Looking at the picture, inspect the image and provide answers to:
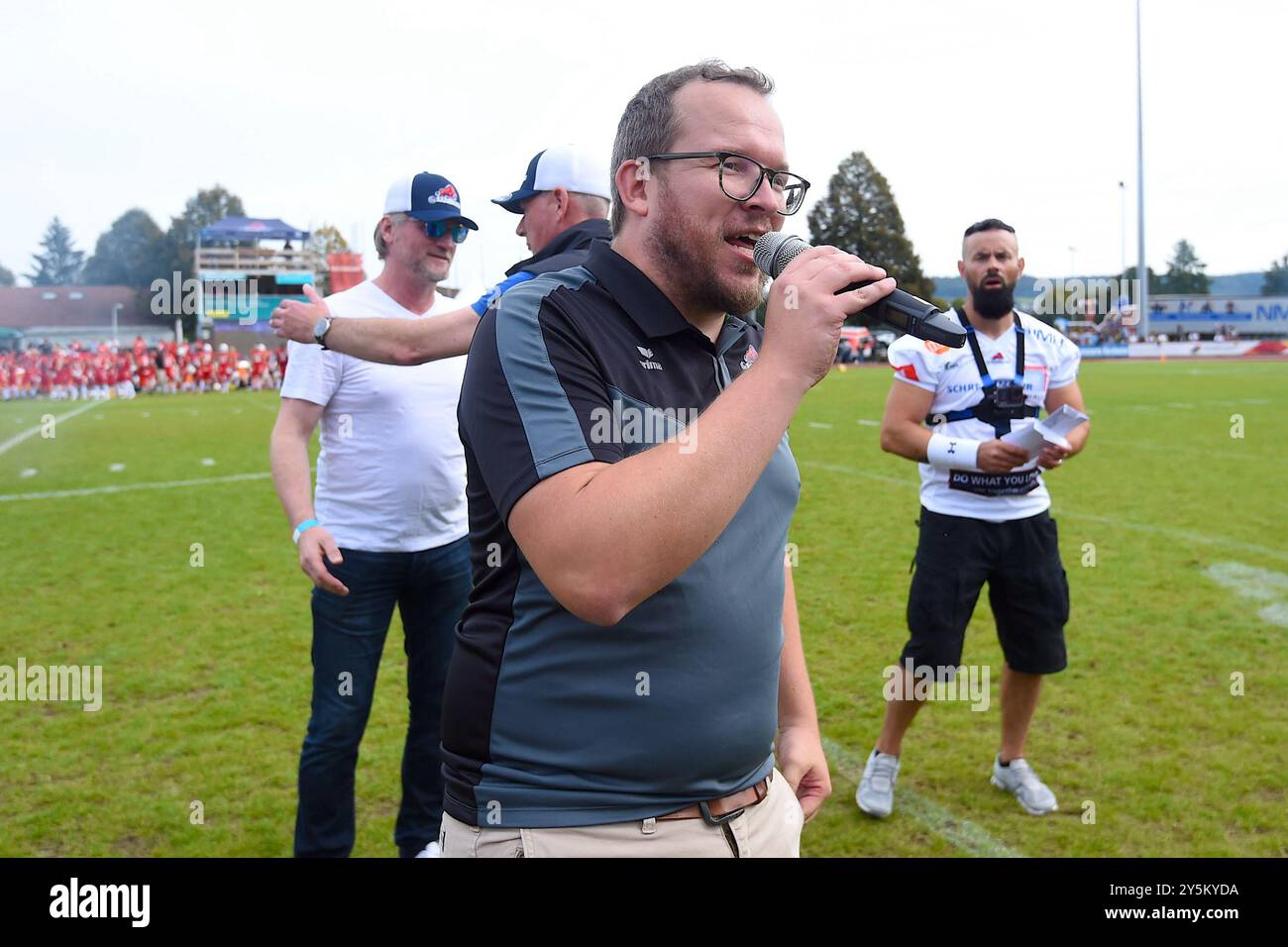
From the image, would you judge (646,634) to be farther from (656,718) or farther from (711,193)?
(711,193)

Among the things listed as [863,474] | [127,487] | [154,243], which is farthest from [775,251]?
[154,243]

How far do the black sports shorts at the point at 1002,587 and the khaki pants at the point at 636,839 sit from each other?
9.01 feet

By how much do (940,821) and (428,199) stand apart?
3493 mm

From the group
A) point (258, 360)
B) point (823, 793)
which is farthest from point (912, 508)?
point (258, 360)

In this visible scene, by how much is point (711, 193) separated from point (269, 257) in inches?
2911

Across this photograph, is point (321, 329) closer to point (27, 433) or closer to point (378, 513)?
point (378, 513)

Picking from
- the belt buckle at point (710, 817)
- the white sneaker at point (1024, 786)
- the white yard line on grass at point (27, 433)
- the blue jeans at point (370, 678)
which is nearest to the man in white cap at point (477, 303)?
the blue jeans at point (370, 678)

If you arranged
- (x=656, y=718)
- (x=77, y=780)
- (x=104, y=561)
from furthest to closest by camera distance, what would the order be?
(x=104, y=561) → (x=77, y=780) → (x=656, y=718)

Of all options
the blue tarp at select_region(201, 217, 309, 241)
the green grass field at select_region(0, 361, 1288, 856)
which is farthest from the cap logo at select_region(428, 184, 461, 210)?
the blue tarp at select_region(201, 217, 309, 241)

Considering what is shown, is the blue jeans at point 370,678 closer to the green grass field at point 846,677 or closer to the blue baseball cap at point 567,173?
the green grass field at point 846,677

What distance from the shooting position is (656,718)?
5.64ft

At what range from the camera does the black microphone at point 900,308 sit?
1772 mm

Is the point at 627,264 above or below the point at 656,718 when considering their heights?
above

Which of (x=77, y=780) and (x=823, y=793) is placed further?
(x=77, y=780)
